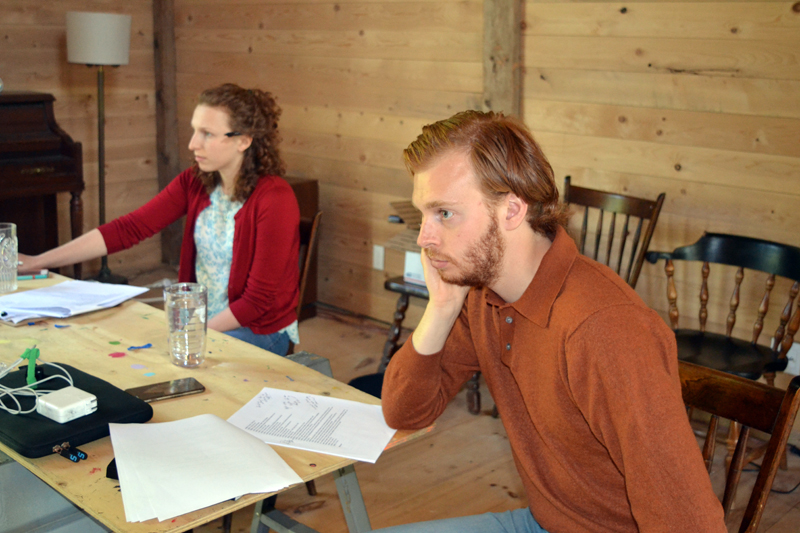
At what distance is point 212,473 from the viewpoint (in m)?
1.08

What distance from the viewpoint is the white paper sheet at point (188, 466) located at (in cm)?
101

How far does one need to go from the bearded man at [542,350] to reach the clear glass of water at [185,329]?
0.41 m

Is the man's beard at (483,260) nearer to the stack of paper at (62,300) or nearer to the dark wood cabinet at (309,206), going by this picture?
the stack of paper at (62,300)

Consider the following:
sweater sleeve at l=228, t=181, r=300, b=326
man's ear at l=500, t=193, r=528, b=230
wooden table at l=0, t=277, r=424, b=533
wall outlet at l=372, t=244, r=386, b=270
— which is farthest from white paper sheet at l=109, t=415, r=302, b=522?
wall outlet at l=372, t=244, r=386, b=270

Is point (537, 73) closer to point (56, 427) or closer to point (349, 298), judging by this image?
point (349, 298)

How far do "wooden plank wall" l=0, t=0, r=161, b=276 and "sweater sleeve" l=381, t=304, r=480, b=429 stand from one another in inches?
137

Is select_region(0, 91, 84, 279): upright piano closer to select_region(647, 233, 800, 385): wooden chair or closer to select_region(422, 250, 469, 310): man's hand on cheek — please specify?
select_region(647, 233, 800, 385): wooden chair

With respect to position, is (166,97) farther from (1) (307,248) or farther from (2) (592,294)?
(2) (592,294)

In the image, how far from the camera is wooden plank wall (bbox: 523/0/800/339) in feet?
8.38

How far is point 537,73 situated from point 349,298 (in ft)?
5.03

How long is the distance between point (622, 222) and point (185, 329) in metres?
1.98

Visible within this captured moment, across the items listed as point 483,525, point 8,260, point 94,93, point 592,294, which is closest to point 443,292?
point 592,294

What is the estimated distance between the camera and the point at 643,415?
3.25 ft

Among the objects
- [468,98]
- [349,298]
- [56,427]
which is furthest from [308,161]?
[56,427]
